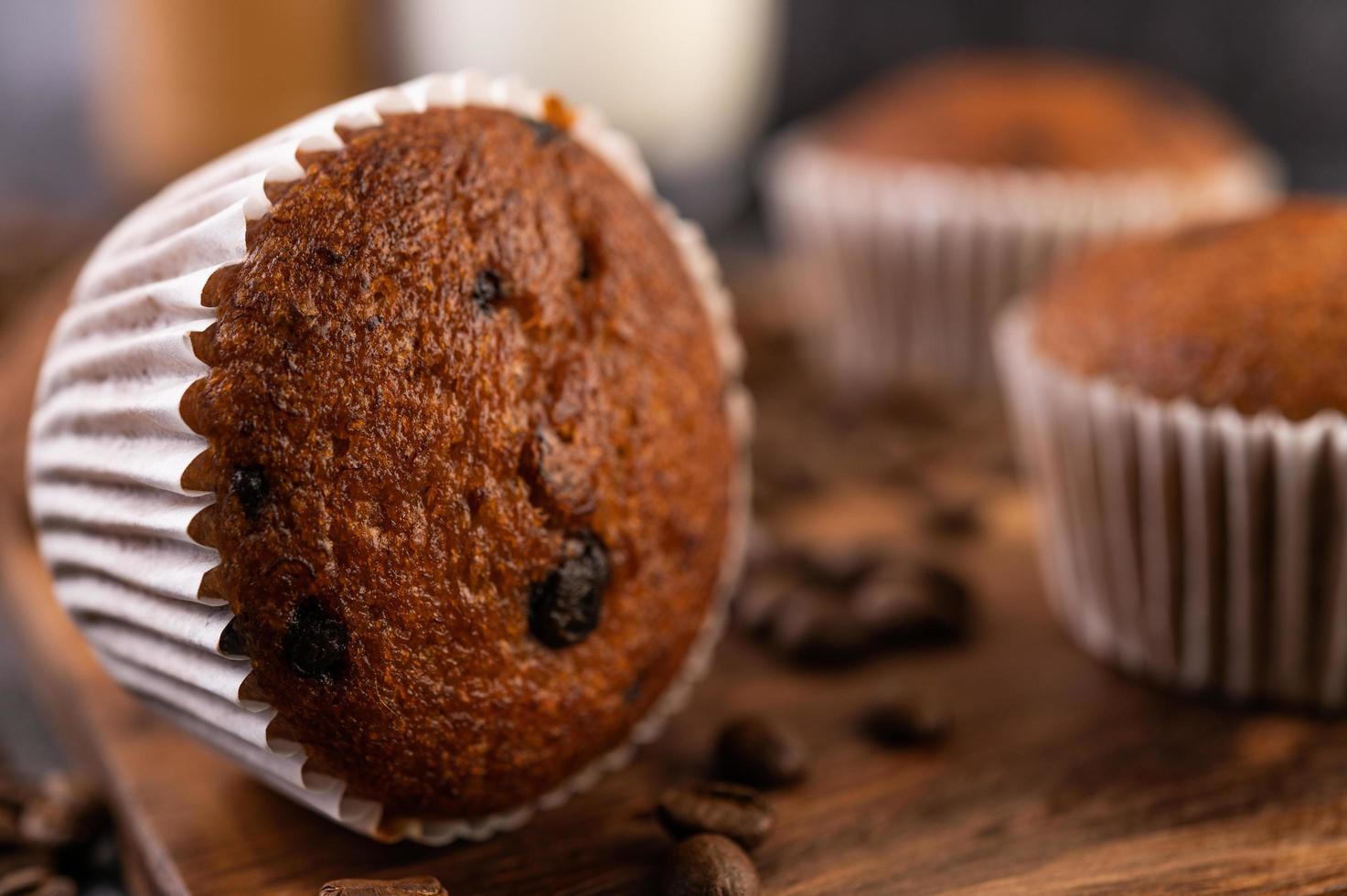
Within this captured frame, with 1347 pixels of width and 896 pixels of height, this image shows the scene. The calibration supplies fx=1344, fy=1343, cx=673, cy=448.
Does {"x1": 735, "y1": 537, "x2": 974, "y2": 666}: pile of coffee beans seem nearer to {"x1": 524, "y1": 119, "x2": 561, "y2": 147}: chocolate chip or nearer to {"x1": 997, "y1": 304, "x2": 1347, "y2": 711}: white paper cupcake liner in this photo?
{"x1": 997, "y1": 304, "x2": 1347, "y2": 711}: white paper cupcake liner

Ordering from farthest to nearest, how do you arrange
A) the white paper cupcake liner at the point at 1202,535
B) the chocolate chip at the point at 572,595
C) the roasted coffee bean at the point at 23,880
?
1. the white paper cupcake liner at the point at 1202,535
2. the roasted coffee bean at the point at 23,880
3. the chocolate chip at the point at 572,595

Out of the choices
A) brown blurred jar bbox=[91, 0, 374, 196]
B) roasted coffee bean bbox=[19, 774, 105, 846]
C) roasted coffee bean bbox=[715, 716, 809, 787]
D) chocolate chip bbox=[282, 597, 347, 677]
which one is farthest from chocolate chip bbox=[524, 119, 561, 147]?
brown blurred jar bbox=[91, 0, 374, 196]

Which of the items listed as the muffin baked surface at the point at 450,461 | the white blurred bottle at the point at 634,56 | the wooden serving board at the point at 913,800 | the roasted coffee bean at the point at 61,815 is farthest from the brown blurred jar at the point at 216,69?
the muffin baked surface at the point at 450,461

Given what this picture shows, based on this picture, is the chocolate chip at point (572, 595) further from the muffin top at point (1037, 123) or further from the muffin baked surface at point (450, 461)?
the muffin top at point (1037, 123)

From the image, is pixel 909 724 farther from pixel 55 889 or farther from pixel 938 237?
pixel 938 237

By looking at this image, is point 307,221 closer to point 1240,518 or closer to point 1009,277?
point 1240,518

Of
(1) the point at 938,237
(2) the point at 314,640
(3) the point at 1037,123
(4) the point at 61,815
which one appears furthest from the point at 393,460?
(3) the point at 1037,123
